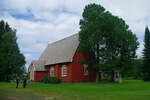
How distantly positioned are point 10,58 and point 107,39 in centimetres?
1863

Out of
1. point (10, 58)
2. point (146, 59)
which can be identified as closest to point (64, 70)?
point (10, 58)

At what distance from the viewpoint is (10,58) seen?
147 feet

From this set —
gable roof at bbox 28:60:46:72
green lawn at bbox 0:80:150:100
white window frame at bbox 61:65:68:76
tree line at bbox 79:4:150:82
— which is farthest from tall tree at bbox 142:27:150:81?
green lawn at bbox 0:80:150:100

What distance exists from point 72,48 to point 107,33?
9.29 m

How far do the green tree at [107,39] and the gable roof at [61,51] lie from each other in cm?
449

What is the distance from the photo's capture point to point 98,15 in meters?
39.2

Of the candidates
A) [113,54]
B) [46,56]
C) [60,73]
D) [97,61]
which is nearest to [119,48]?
[113,54]

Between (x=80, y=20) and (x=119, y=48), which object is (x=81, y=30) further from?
(x=119, y=48)

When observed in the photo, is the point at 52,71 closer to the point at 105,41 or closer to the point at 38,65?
the point at 38,65

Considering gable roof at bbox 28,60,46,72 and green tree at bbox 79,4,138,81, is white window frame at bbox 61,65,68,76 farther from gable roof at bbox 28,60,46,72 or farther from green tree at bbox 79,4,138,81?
gable roof at bbox 28,60,46,72

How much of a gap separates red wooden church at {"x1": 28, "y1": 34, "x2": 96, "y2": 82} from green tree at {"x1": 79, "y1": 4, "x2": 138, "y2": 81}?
12.3 feet

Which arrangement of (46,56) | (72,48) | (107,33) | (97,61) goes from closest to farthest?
(107,33)
(97,61)
(72,48)
(46,56)

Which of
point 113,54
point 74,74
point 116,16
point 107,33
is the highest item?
point 116,16

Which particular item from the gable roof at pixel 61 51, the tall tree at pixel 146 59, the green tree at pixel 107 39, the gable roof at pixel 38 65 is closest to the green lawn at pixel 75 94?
the green tree at pixel 107 39
